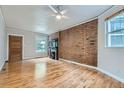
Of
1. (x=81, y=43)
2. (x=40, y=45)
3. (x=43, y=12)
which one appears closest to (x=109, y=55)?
(x=81, y=43)

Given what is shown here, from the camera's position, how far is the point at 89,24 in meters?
6.18

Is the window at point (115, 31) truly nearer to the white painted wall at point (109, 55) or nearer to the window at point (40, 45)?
the white painted wall at point (109, 55)

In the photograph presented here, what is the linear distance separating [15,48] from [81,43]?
14.5 ft

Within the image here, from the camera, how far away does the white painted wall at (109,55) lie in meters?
3.87

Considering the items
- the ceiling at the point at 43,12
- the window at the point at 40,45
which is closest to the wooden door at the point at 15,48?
the window at the point at 40,45

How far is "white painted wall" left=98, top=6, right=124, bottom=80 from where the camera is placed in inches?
152

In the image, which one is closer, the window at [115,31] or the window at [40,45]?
the window at [115,31]

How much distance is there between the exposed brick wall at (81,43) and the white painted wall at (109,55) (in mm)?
450

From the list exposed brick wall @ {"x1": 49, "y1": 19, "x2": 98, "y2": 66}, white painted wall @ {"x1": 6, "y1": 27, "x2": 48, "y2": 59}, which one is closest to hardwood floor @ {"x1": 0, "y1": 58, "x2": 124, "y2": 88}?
exposed brick wall @ {"x1": 49, "y1": 19, "x2": 98, "y2": 66}

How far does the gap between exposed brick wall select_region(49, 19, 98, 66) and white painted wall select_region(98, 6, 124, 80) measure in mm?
450

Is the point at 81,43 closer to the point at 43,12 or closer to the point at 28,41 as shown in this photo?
the point at 43,12

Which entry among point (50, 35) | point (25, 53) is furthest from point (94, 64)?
point (50, 35)

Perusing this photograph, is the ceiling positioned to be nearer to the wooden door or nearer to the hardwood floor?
the hardwood floor
